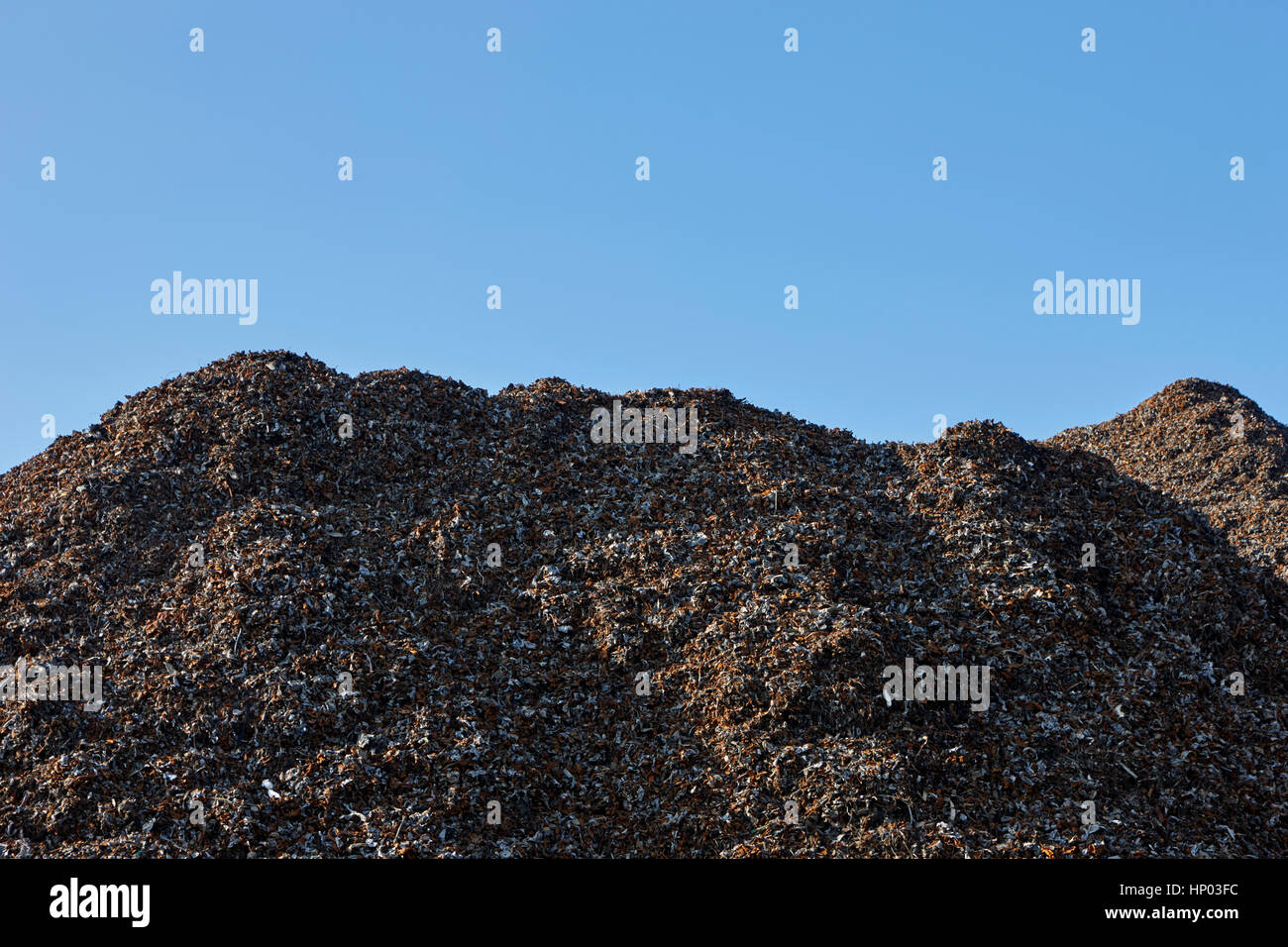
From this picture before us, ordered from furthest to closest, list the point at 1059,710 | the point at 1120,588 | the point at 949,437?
the point at 949,437 → the point at 1120,588 → the point at 1059,710

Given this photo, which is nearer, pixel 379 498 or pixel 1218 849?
pixel 1218 849

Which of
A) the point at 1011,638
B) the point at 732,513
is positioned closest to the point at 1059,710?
the point at 1011,638

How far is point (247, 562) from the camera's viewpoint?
18.0m

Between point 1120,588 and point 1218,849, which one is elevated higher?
point 1120,588

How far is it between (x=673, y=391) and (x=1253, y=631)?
1340 centimetres

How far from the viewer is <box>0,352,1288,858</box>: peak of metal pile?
561 inches

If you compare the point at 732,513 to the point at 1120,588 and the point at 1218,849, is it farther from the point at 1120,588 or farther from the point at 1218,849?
the point at 1218,849

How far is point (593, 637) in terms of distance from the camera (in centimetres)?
1770

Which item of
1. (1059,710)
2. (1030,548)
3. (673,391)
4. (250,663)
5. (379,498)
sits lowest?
(1059,710)

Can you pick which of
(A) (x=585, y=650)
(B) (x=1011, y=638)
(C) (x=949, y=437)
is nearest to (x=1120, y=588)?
(B) (x=1011, y=638)

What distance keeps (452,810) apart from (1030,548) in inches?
474

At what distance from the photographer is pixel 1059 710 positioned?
1608 cm

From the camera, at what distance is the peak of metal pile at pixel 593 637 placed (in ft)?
46.8
